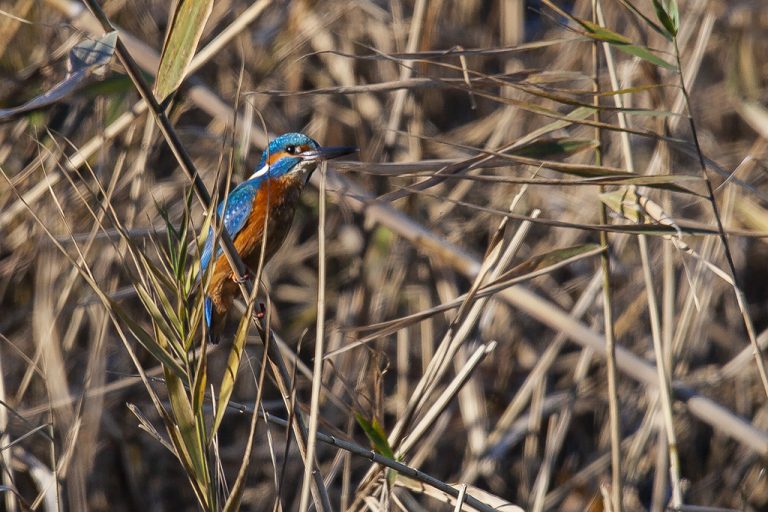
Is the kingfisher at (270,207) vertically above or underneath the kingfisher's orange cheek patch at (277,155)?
underneath

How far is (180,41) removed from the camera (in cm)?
133

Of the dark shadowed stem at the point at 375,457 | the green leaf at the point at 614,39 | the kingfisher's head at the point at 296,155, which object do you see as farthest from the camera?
→ the kingfisher's head at the point at 296,155

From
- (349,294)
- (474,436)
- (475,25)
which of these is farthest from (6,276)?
(475,25)

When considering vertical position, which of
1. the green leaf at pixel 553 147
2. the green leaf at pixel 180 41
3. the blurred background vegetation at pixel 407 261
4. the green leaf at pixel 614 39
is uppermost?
the green leaf at pixel 180 41

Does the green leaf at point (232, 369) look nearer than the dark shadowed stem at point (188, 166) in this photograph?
No

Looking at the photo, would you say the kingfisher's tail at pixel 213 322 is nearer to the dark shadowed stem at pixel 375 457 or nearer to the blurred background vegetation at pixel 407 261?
the blurred background vegetation at pixel 407 261

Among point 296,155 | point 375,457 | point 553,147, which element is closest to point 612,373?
point 553,147

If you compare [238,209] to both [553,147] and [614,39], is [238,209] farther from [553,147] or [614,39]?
[614,39]

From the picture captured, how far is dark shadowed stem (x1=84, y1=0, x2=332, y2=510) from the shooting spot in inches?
46.6

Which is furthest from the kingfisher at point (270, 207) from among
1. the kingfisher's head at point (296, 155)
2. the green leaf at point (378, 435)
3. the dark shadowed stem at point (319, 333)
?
the dark shadowed stem at point (319, 333)

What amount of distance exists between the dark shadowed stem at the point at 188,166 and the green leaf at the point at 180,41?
8 centimetres

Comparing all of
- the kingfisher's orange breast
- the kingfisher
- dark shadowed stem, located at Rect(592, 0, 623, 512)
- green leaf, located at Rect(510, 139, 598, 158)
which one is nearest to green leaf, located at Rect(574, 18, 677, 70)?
dark shadowed stem, located at Rect(592, 0, 623, 512)

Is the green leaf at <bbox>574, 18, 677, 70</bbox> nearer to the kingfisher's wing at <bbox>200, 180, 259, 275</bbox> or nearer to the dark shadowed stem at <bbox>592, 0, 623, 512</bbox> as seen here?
the dark shadowed stem at <bbox>592, 0, 623, 512</bbox>

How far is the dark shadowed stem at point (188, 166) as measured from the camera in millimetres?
1184
